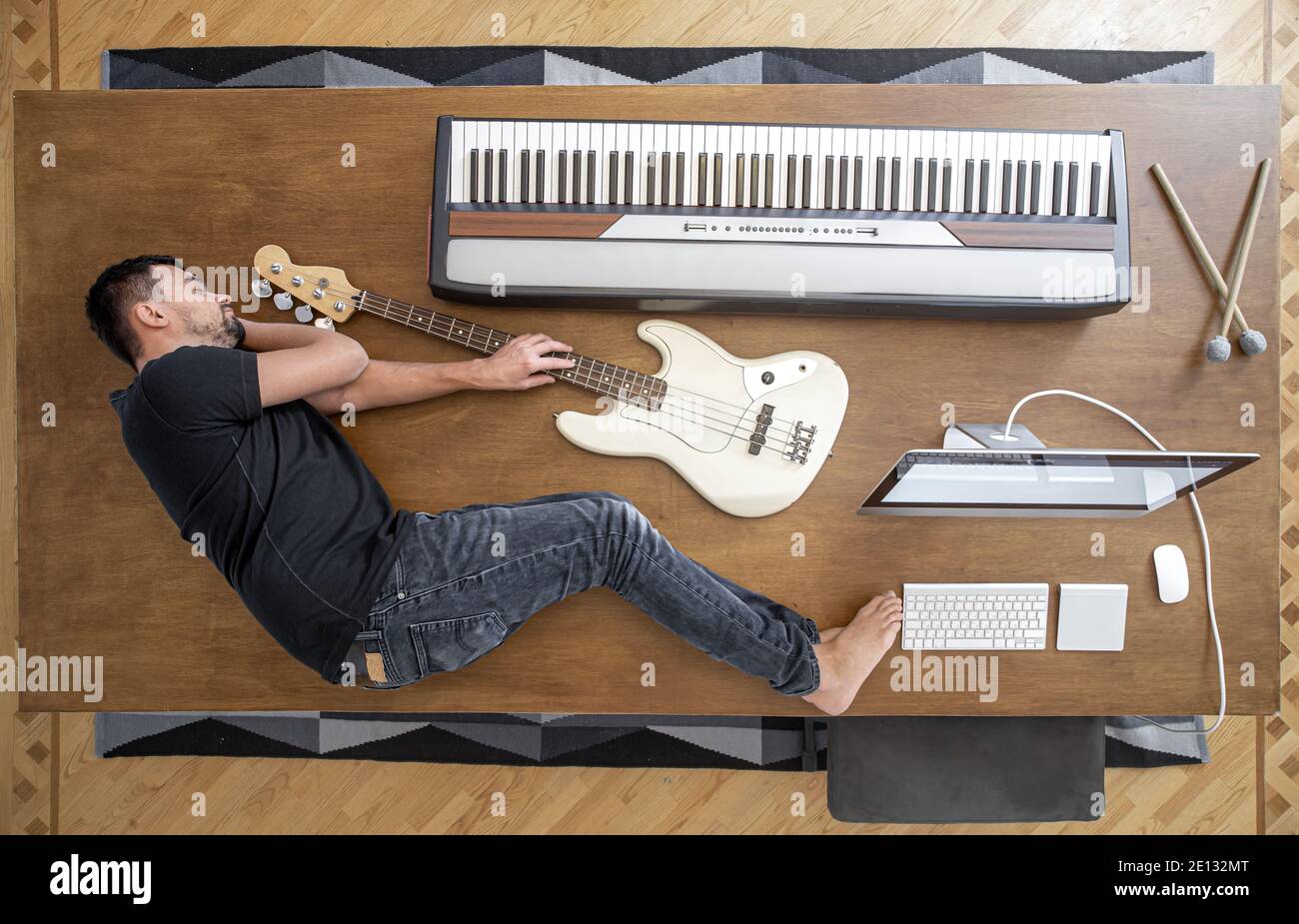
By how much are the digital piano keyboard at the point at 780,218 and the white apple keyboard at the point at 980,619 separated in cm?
49

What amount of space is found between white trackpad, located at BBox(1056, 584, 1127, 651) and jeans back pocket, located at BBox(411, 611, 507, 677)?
0.99 meters

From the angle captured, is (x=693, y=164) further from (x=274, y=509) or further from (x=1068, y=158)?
(x=274, y=509)

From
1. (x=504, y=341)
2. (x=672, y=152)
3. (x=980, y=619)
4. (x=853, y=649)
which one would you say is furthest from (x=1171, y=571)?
(x=504, y=341)

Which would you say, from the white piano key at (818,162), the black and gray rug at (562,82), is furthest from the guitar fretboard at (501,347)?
the black and gray rug at (562,82)

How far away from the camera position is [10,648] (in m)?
1.89

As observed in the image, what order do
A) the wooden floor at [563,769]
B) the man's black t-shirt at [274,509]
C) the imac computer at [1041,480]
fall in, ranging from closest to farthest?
1. the imac computer at [1041,480]
2. the man's black t-shirt at [274,509]
3. the wooden floor at [563,769]

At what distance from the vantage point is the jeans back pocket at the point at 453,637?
1.22 m

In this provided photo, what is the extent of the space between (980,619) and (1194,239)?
77cm

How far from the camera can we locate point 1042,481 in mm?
1048

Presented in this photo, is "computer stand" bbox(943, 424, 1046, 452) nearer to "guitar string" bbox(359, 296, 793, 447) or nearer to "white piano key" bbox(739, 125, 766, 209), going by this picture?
"guitar string" bbox(359, 296, 793, 447)

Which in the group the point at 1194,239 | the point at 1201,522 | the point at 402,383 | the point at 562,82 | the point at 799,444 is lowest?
the point at 1201,522

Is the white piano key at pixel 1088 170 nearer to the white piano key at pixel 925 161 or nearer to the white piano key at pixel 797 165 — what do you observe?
the white piano key at pixel 925 161

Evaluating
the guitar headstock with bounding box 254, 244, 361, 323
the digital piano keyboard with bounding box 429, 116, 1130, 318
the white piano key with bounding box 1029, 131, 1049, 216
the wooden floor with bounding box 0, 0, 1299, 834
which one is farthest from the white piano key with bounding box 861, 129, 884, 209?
the guitar headstock with bounding box 254, 244, 361, 323

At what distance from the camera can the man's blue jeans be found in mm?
1230
